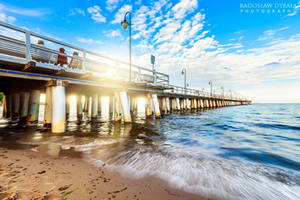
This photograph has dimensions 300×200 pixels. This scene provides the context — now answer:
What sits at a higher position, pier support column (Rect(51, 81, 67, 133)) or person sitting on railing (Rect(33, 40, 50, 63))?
person sitting on railing (Rect(33, 40, 50, 63))

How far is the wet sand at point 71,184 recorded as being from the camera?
2.13 metres

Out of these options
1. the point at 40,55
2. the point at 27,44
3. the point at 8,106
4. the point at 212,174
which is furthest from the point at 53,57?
the point at 8,106

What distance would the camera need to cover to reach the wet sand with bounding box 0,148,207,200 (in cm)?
213

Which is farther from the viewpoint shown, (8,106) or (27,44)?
(8,106)

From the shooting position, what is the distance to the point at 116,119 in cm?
1291

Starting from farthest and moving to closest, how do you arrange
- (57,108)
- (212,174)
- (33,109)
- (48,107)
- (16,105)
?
(16,105) → (33,109) → (48,107) → (57,108) → (212,174)

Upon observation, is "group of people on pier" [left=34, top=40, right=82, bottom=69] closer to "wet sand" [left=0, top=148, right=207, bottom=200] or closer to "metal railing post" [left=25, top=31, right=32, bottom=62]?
"metal railing post" [left=25, top=31, right=32, bottom=62]

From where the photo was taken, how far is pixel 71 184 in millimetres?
2451

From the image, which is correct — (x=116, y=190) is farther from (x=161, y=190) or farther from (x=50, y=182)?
(x=50, y=182)

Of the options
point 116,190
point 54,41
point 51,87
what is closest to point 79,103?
point 51,87

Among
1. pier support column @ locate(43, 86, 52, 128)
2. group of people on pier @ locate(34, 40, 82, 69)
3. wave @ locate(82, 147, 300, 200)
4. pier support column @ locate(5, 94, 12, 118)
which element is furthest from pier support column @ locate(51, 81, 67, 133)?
pier support column @ locate(5, 94, 12, 118)

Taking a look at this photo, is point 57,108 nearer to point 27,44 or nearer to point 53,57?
point 53,57

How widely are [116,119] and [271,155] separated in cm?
1158

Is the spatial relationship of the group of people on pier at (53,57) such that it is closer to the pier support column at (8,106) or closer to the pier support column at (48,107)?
the pier support column at (48,107)
